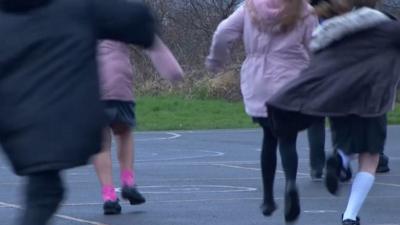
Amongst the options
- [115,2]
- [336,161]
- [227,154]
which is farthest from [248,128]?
[115,2]

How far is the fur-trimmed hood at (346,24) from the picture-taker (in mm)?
8156

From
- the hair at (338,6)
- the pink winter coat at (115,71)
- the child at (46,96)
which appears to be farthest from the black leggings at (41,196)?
the pink winter coat at (115,71)

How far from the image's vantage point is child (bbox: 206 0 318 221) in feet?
28.8

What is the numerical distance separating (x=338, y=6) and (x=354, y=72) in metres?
0.43

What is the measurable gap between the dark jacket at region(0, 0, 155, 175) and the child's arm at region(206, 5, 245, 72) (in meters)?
3.06

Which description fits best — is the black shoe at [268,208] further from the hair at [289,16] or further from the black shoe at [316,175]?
the black shoe at [316,175]

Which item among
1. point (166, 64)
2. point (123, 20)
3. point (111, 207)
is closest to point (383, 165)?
point (111, 207)

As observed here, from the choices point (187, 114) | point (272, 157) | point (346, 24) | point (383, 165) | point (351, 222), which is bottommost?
point (187, 114)

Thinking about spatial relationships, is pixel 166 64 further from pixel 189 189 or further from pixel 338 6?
pixel 189 189

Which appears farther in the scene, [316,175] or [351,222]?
[316,175]

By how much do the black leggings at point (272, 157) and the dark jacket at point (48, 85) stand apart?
2.97m

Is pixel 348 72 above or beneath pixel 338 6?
beneath

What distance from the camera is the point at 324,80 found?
8234 millimetres

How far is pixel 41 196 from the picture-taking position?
18.4 ft
